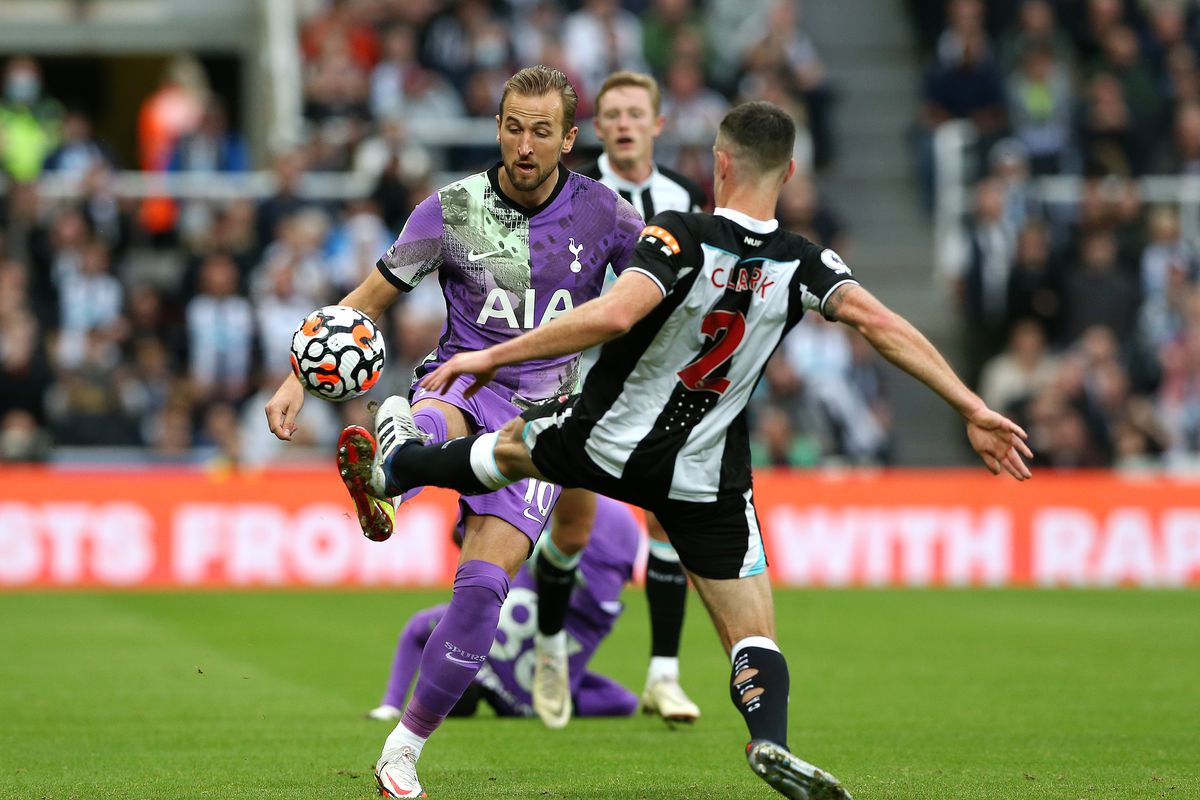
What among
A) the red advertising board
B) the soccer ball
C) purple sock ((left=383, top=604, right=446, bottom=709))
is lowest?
the red advertising board

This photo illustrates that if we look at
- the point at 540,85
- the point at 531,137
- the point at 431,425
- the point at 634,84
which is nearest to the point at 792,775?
the point at 431,425

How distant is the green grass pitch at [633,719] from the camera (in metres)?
6.95

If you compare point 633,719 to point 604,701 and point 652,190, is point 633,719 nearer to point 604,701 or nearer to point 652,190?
point 604,701

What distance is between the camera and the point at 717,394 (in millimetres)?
6305

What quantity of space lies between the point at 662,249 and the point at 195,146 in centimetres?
1430

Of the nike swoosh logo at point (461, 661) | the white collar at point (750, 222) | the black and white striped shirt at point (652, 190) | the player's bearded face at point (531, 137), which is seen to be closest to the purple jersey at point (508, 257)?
the player's bearded face at point (531, 137)

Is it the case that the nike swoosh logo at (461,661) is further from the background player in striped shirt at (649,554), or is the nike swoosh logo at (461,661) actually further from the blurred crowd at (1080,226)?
the blurred crowd at (1080,226)

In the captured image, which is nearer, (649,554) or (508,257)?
(508,257)

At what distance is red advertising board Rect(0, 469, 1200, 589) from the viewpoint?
15.7 m

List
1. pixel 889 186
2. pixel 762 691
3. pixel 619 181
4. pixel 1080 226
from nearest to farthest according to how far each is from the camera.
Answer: pixel 762 691, pixel 619 181, pixel 1080 226, pixel 889 186

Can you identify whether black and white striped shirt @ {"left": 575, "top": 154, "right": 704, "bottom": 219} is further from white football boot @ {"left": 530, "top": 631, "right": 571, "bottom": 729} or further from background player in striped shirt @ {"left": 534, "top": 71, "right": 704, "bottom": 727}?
white football boot @ {"left": 530, "top": 631, "right": 571, "bottom": 729}

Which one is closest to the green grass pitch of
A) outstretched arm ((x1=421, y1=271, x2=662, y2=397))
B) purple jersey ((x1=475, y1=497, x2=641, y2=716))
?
purple jersey ((x1=475, y1=497, x2=641, y2=716))

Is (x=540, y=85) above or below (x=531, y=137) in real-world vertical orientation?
above

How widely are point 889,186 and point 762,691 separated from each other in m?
16.7
